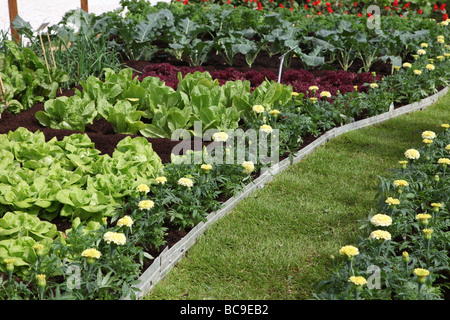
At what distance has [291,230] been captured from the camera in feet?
12.9

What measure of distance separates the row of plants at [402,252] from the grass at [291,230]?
0.68 ft

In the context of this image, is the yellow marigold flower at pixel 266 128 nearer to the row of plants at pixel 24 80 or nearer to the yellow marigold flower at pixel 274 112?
the yellow marigold flower at pixel 274 112

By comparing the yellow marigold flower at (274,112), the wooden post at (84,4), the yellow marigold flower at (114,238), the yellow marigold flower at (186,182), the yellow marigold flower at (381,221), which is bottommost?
the yellow marigold flower at (381,221)

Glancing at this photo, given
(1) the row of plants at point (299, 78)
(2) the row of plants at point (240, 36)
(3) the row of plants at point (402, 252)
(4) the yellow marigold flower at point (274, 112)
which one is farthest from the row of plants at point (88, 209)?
(2) the row of plants at point (240, 36)

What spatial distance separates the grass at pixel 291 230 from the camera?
3.31 metres

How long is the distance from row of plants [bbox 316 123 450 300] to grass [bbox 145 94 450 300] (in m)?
0.21

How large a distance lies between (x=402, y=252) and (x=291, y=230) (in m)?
0.88

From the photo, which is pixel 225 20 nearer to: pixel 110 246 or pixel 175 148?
pixel 175 148

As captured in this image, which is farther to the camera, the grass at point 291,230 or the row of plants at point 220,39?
the row of plants at point 220,39

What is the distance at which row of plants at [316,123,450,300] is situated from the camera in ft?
9.10

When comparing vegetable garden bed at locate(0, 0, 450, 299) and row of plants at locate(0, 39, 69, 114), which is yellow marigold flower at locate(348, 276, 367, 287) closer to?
vegetable garden bed at locate(0, 0, 450, 299)

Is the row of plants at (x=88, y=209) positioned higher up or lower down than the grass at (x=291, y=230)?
higher up
